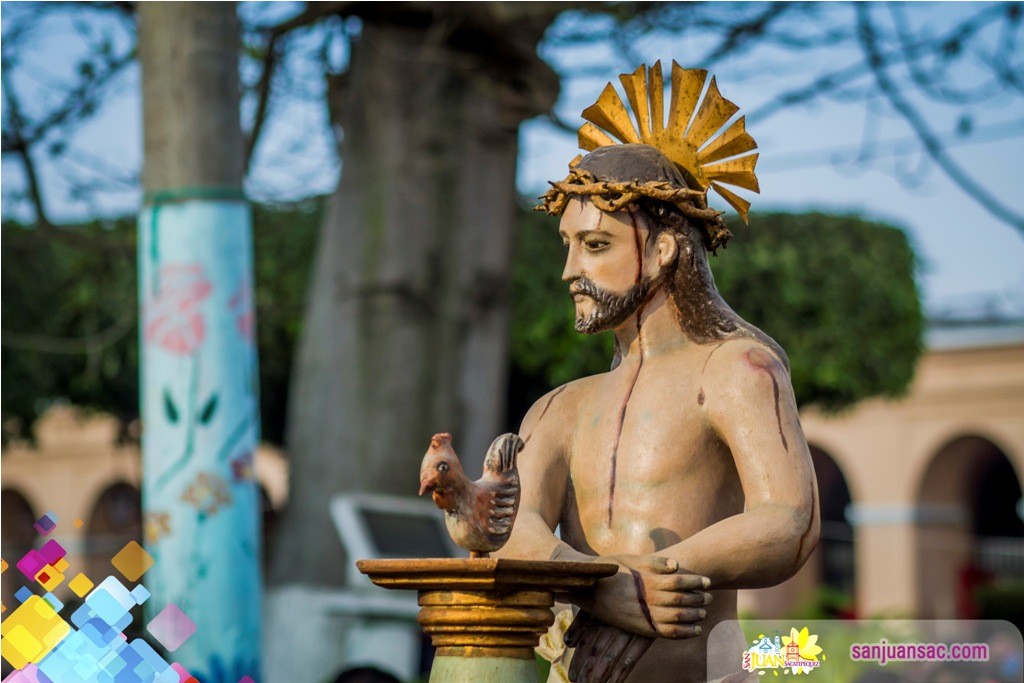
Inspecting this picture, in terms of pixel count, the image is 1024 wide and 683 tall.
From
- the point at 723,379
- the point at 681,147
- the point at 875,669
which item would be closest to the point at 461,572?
the point at 723,379

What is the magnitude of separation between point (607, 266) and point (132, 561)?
4427 mm

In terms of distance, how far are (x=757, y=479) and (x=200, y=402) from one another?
380 cm

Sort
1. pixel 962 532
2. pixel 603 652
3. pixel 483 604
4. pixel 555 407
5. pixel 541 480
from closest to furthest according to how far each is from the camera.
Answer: pixel 483 604 < pixel 603 652 < pixel 541 480 < pixel 555 407 < pixel 962 532

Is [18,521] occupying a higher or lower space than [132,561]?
lower

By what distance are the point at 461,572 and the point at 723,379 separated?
0.68 m

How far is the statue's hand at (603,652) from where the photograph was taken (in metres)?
2.83

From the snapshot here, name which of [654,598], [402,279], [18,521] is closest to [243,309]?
[402,279]

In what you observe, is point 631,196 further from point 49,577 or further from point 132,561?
point 132,561

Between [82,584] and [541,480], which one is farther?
[82,584]

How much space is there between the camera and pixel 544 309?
12.9 metres

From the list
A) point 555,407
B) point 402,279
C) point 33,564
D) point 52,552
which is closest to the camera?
point 555,407

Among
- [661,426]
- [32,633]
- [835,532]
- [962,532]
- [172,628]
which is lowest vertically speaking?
[835,532]

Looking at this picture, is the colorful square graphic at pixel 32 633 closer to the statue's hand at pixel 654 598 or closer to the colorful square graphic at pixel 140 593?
the colorful square graphic at pixel 140 593

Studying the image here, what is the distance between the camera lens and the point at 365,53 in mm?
8055
